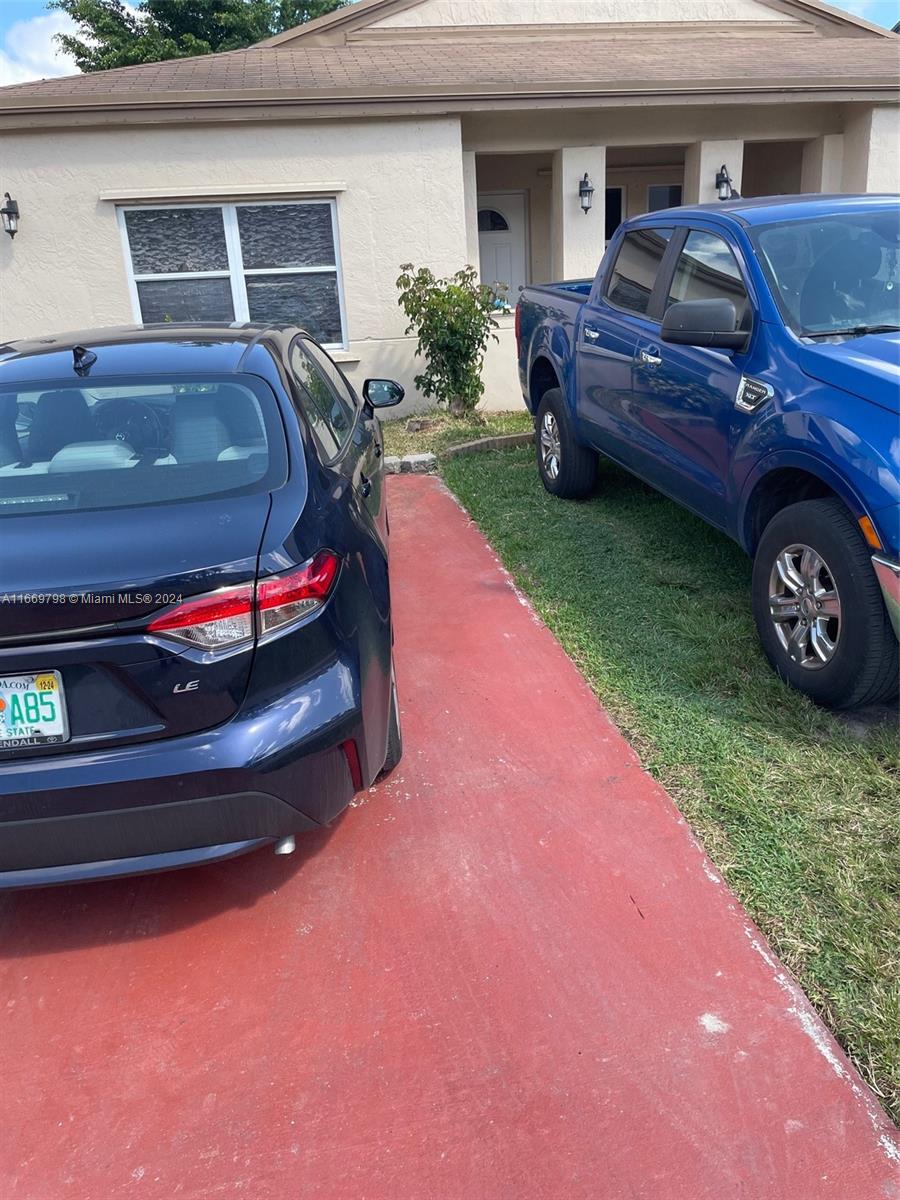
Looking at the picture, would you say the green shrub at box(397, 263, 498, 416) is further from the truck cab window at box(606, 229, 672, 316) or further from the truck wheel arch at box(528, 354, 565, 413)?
the truck cab window at box(606, 229, 672, 316)

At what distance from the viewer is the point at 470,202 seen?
1059 cm

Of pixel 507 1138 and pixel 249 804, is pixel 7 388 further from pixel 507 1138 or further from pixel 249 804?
pixel 507 1138

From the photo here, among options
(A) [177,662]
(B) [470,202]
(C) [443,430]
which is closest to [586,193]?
(B) [470,202]

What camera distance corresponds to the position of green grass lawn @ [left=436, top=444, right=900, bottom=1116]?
8.00ft

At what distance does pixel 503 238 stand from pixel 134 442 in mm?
11711

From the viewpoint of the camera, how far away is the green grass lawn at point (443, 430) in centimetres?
862

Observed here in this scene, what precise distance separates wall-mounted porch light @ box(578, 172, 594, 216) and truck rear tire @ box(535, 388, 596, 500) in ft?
16.7

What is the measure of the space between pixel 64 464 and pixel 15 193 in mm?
8039

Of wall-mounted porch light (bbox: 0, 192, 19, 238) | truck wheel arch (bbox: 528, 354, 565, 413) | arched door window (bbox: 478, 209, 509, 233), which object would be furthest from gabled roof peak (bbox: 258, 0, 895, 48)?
truck wheel arch (bbox: 528, 354, 565, 413)

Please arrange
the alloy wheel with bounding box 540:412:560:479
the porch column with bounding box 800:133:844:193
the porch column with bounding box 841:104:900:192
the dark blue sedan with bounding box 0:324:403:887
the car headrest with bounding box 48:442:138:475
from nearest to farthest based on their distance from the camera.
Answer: the dark blue sedan with bounding box 0:324:403:887 → the car headrest with bounding box 48:442:138:475 → the alloy wheel with bounding box 540:412:560:479 → the porch column with bounding box 841:104:900:192 → the porch column with bounding box 800:133:844:193

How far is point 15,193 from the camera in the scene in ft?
30.2

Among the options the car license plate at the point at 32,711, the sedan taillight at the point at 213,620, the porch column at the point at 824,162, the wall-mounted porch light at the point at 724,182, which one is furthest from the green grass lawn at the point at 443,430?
→ the car license plate at the point at 32,711

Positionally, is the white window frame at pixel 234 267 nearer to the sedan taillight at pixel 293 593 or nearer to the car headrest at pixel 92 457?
the car headrest at pixel 92 457

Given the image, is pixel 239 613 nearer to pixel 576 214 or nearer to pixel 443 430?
pixel 443 430
